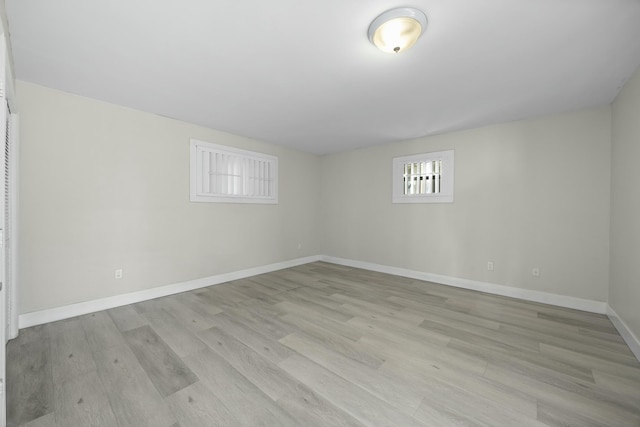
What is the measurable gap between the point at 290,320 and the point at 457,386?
1.62 m

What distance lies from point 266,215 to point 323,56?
319cm

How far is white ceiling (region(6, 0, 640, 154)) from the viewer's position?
161 centimetres

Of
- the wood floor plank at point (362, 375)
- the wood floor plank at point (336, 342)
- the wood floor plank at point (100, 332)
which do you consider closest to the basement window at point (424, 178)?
the wood floor plank at point (336, 342)

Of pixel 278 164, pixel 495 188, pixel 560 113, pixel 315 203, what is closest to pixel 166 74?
pixel 278 164

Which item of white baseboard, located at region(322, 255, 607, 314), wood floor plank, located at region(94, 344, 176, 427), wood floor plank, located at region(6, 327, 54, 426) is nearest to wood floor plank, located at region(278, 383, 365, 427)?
wood floor plank, located at region(94, 344, 176, 427)

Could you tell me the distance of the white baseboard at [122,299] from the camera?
254 cm

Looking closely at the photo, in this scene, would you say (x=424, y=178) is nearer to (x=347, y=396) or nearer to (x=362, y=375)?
(x=362, y=375)

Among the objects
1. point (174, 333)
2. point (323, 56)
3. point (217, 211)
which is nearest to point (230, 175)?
point (217, 211)

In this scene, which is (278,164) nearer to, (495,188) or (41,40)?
(41,40)

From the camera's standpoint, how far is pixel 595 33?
1.76m

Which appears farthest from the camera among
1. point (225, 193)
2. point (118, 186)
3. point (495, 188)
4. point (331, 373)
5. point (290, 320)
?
point (225, 193)

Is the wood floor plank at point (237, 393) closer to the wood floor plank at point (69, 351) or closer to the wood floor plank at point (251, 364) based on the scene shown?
the wood floor plank at point (251, 364)

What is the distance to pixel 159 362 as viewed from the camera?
6.39 feet

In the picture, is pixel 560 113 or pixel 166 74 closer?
pixel 166 74
